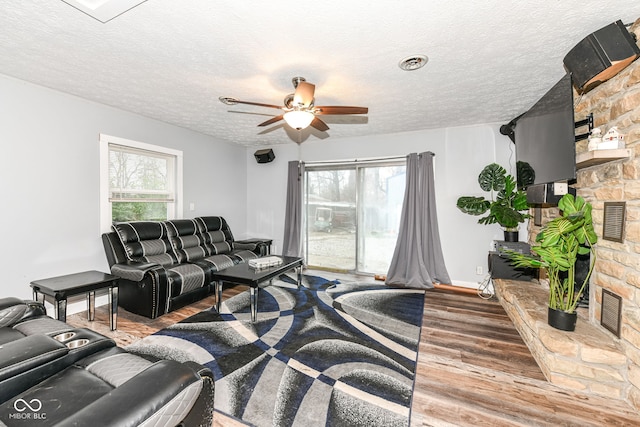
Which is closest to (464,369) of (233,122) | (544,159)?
(544,159)

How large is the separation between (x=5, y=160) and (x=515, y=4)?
14.5 ft

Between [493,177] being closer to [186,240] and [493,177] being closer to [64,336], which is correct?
[186,240]

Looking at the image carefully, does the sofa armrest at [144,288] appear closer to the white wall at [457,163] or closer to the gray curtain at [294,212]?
the gray curtain at [294,212]

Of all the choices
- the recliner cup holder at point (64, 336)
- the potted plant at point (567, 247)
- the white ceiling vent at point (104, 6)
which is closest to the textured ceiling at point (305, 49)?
the white ceiling vent at point (104, 6)

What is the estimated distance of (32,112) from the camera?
9.36ft

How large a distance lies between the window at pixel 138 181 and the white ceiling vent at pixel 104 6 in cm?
207

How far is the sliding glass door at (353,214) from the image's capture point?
4.85m

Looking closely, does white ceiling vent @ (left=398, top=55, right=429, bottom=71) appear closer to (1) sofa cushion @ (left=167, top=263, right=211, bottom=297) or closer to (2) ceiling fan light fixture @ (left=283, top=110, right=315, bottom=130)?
(2) ceiling fan light fixture @ (left=283, top=110, right=315, bottom=130)

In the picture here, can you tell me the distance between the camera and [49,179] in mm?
2979

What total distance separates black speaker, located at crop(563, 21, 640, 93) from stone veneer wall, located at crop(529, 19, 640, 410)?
0.12 m

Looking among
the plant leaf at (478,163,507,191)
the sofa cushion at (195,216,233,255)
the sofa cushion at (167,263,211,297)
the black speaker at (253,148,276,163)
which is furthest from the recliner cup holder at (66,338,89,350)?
the plant leaf at (478,163,507,191)

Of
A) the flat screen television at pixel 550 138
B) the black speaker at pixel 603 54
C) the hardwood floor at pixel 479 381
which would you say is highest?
the black speaker at pixel 603 54

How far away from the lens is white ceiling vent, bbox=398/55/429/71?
2.29 meters

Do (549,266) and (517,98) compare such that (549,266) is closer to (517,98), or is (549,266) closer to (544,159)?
(544,159)
